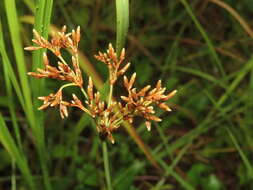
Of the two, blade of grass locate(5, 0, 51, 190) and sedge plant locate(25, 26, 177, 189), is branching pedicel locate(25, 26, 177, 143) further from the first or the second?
blade of grass locate(5, 0, 51, 190)

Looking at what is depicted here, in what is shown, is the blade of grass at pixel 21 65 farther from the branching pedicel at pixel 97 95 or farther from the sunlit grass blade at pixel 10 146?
the branching pedicel at pixel 97 95

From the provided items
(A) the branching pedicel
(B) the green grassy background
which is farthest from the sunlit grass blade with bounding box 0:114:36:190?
(A) the branching pedicel

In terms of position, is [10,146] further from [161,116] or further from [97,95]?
[161,116]

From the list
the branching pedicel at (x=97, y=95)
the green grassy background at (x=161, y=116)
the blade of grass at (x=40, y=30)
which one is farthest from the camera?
the green grassy background at (x=161, y=116)

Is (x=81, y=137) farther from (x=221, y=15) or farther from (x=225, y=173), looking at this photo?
(x=221, y=15)

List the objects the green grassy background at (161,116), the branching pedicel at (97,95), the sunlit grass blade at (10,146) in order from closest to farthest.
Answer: the branching pedicel at (97,95) < the sunlit grass blade at (10,146) < the green grassy background at (161,116)

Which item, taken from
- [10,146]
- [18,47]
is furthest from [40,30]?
[10,146]

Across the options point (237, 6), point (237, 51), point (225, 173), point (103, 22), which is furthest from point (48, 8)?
point (237, 6)

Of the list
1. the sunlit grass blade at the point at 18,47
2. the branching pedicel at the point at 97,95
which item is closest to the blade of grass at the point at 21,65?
the sunlit grass blade at the point at 18,47

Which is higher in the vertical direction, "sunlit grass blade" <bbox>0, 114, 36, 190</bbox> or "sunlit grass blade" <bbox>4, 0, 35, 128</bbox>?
"sunlit grass blade" <bbox>4, 0, 35, 128</bbox>
